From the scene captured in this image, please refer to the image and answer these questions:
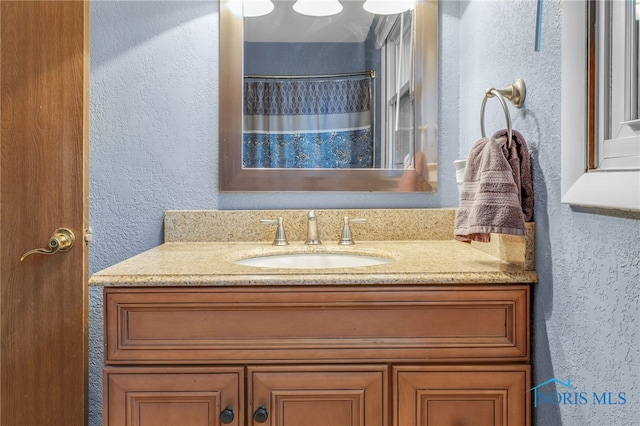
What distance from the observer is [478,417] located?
95cm

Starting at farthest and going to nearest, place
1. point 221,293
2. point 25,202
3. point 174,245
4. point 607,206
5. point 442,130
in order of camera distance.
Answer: point 442,130 < point 174,245 < point 25,202 < point 221,293 < point 607,206

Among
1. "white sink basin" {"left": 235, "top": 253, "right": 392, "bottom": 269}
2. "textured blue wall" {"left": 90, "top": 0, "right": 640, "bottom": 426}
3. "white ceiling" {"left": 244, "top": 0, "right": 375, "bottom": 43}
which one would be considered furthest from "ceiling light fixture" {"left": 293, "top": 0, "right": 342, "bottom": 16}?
"white sink basin" {"left": 235, "top": 253, "right": 392, "bottom": 269}

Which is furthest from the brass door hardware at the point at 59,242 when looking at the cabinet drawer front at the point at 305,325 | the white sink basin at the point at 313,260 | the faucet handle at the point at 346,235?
the faucet handle at the point at 346,235

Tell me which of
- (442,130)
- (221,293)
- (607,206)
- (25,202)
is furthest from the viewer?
(442,130)

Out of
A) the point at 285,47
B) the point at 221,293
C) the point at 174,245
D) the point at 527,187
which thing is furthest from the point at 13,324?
the point at 527,187

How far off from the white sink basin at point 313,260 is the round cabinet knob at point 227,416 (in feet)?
1.46

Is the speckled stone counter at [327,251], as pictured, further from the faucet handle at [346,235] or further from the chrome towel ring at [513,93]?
the chrome towel ring at [513,93]

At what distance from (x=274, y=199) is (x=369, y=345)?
2.29 ft

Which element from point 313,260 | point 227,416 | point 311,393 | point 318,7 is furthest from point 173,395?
point 318,7

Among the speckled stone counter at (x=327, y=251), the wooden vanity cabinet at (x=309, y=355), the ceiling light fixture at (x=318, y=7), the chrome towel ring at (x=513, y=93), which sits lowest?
the wooden vanity cabinet at (x=309, y=355)

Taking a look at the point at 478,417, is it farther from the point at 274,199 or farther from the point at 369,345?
the point at 274,199

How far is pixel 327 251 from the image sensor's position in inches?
52.7

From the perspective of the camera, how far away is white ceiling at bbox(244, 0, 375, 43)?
147 cm

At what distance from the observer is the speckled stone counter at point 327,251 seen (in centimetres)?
93
